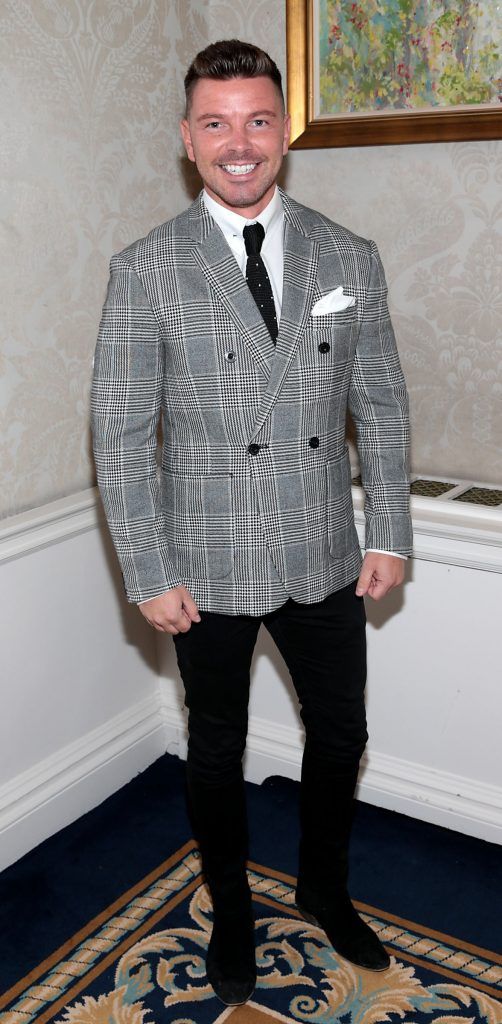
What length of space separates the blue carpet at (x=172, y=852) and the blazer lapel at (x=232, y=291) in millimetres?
1282

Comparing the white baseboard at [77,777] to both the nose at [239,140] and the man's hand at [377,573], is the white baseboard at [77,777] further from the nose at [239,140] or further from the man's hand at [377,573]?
the nose at [239,140]

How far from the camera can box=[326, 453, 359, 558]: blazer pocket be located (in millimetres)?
1851

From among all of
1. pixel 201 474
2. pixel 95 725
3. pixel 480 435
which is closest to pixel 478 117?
pixel 480 435

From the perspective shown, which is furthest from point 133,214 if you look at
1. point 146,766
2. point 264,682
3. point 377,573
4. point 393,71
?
point 146,766

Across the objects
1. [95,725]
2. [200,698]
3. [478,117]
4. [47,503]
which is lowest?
[95,725]

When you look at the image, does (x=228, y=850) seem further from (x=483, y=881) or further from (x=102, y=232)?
(x=102, y=232)

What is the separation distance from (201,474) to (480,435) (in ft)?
2.98

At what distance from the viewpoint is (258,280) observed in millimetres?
1752

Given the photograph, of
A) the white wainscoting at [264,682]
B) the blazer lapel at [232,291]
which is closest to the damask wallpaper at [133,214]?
the white wainscoting at [264,682]

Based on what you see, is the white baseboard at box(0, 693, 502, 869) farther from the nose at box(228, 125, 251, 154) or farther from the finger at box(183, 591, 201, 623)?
the nose at box(228, 125, 251, 154)

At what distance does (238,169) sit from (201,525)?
2.06 feet

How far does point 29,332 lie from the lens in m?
2.24

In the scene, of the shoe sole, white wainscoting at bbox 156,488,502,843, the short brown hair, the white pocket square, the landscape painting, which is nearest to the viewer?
the short brown hair

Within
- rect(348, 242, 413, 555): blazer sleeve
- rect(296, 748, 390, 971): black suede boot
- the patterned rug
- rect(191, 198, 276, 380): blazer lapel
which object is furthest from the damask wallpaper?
the patterned rug
